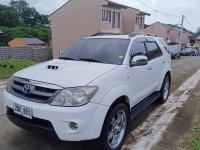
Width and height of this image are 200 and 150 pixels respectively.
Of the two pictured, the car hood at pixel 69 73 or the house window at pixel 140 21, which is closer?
the car hood at pixel 69 73

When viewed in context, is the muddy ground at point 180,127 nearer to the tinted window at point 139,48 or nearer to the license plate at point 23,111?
the tinted window at point 139,48

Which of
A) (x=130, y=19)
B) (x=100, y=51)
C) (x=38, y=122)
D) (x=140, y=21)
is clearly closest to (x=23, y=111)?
(x=38, y=122)

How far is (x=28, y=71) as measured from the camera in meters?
4.23

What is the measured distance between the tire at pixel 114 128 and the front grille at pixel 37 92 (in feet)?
2.80

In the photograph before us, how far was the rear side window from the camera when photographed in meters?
5.90

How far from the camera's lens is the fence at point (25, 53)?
20281 mm

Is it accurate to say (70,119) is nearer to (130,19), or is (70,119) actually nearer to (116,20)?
(116,20)

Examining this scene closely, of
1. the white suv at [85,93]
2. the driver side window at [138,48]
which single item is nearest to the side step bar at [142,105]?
the white suv at [85,93]

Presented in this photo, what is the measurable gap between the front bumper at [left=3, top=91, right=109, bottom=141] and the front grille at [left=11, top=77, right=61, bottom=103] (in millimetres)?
85

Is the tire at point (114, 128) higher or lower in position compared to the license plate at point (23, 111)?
lower

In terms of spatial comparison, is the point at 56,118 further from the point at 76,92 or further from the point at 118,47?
the point at 118,47

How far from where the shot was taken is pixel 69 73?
3.95 meters

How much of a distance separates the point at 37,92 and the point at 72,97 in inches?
20.6

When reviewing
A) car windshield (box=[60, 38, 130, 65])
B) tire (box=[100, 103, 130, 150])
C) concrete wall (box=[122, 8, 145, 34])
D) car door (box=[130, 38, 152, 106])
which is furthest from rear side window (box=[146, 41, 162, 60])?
concrete wall (box=[122, 8, 145, 34])
